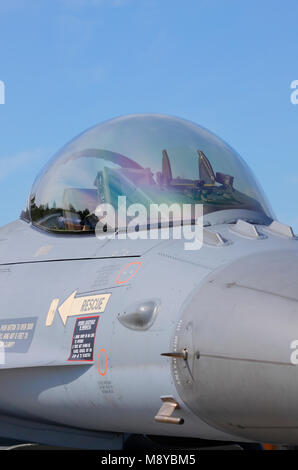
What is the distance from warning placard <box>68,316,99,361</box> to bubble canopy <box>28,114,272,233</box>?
1220mm

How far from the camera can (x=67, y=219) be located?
22.1ft

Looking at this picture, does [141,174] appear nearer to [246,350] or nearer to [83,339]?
[83,339]

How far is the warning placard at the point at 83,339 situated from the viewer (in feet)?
17.3

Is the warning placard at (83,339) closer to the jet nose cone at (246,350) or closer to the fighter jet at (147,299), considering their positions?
the fighter jet at (147,299)

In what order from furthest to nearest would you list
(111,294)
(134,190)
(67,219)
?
1. (67,219)
2. (134,190)
3. (111,294)

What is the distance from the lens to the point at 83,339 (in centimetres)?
533

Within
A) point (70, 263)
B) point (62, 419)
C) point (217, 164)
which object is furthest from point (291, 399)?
point (217, 164)

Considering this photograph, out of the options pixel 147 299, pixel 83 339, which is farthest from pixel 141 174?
pixel 83 339

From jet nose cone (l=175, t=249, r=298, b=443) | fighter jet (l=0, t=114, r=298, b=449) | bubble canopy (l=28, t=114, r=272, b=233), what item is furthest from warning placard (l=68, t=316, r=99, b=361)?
bubble canopy (l=28, t=114, r=272, b=233)

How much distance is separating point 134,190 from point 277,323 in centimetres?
246

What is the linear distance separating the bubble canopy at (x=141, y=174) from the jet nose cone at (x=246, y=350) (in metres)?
1.55

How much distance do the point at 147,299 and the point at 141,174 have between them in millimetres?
1734
